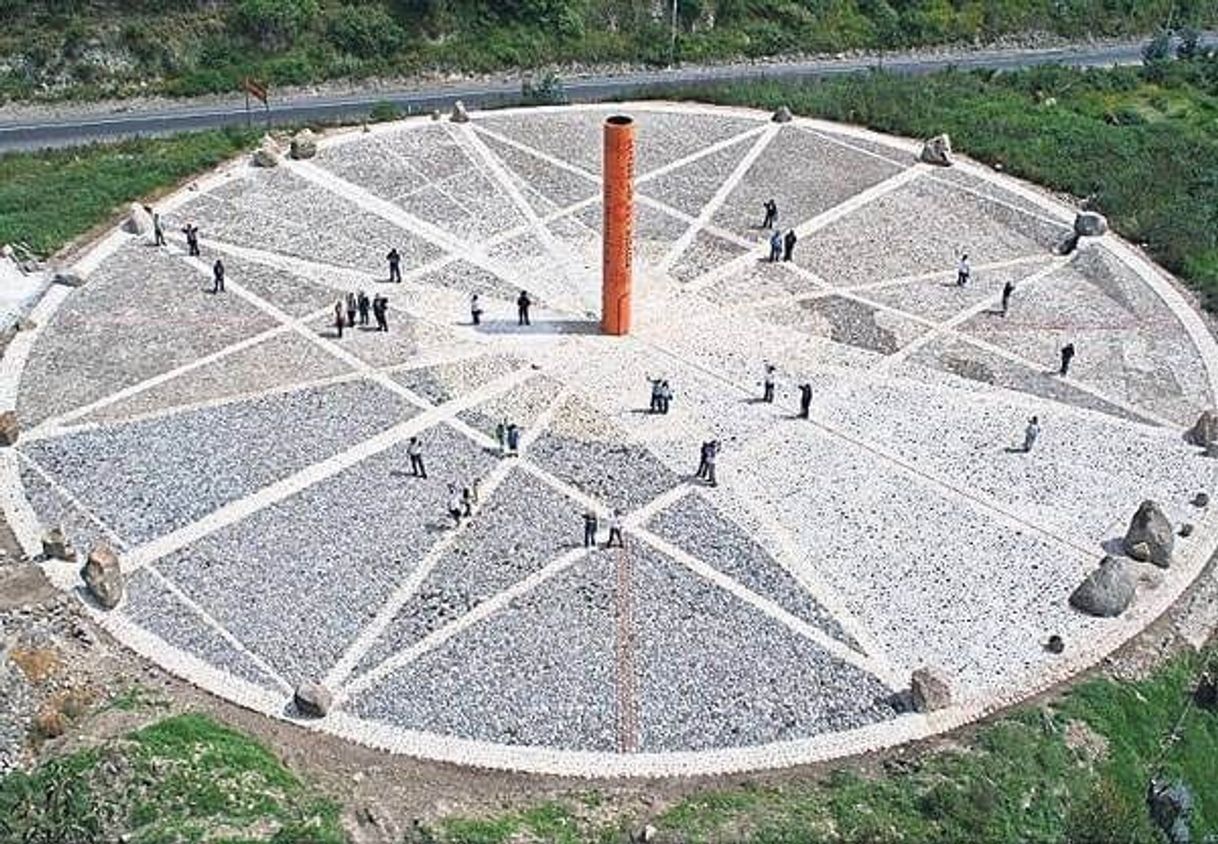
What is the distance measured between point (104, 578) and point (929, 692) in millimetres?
17811

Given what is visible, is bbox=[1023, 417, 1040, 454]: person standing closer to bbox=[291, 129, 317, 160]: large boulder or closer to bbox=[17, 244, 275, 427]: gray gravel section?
bbox=[17, 244, 275, 427]: gray gravel section

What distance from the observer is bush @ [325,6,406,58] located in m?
66.9

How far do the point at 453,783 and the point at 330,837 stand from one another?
2.95 meters

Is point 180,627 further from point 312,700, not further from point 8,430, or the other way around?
point 8,430

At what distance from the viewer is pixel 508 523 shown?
3244 centimetres

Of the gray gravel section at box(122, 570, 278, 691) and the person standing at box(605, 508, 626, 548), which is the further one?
the person standing at box(605, 508, 626, 548)

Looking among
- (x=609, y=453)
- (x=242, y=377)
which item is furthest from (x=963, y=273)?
(x=242, y=377)

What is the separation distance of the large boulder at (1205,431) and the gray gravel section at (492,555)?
56.0ft

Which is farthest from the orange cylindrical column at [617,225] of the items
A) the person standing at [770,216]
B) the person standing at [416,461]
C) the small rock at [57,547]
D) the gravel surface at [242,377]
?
the small rock at [57,547]

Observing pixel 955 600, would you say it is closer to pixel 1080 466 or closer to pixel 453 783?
pixel 1080 466

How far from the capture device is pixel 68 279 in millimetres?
42344

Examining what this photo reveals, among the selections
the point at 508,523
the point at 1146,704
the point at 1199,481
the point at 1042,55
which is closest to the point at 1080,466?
the point at 1199,481

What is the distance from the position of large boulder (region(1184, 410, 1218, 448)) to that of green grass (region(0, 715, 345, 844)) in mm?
24872

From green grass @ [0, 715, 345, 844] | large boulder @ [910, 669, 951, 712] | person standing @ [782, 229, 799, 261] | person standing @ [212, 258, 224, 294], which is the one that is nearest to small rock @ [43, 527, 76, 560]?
green grass @ [0, 715, 345, 844]
